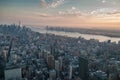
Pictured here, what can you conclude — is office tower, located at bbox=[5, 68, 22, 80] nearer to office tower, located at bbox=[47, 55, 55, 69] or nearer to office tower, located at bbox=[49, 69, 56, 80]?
office tower, located at bbox=[49, 69, 56, 80]

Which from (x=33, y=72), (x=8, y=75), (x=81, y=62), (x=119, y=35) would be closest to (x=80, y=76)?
(x=81, y=62)

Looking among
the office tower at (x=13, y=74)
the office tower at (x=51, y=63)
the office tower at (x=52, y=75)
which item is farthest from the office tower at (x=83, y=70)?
the office tower at (x=13, y=74)

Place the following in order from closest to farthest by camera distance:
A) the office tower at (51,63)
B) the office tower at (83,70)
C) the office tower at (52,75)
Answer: the office tower at (83,70)
the office tower at (52,75)
the office tower at (51,63)

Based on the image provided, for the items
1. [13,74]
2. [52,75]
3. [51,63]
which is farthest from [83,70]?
[13,74]

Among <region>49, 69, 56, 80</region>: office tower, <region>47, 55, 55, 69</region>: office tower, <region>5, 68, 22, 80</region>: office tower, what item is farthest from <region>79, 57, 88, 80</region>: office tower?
<region>5, 68, 22, 80</region>: office tower

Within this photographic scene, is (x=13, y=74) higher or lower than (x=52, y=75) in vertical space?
higher

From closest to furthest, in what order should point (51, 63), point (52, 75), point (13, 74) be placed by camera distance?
point (13, 74)
point (52, 75)
point (51, 63)

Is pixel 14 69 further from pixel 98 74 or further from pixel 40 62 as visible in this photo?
pixel 98 74

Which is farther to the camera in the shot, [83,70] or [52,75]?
[52,75]

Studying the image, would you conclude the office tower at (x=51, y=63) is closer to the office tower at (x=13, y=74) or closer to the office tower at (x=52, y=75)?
the office tower at (x=52, y=75)

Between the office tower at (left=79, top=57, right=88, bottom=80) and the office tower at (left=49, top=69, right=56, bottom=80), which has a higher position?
the office tower at (left=79, top=57, right=88, bottom=80)

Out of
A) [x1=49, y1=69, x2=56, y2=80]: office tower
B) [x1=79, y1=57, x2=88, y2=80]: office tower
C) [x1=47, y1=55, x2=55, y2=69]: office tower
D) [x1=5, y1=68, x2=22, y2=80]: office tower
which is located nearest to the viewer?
[x1=5, y1=68, x2=22, y2=80]: office tower

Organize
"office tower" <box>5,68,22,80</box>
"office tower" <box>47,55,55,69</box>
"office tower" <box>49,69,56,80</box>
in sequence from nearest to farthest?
1. "office tower" <box>5,68,22,80</box>
2. "office tower" <box>49,69,56,80</box>
3. "office tower" <box>47,55,55,69</box>

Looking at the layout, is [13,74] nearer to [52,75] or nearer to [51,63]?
[52,75]
